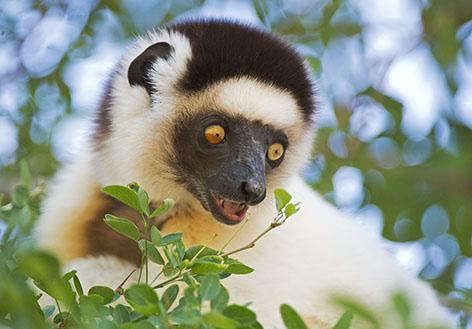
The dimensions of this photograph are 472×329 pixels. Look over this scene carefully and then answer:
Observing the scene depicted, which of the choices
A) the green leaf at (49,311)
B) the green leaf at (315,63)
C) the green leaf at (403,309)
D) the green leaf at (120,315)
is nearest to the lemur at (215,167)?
the green leaf at (315,63)

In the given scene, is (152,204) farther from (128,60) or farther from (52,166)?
(52,166)

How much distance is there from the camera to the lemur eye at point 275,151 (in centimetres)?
379

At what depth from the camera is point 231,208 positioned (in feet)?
Answer: 11.6

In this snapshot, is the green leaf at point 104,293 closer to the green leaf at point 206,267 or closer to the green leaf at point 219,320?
the green leaf at point 206,267

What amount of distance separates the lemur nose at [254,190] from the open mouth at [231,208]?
8 centimetres

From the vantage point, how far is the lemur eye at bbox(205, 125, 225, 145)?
3676 millimetres

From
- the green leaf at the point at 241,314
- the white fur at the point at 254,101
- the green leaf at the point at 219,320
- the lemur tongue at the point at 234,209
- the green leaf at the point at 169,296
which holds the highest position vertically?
the green leaf at the point at 219,320

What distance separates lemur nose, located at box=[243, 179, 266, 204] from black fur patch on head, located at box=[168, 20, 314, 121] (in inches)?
22.9

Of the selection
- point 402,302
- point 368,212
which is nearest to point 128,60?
point 368,212

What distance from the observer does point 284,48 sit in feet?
12.9

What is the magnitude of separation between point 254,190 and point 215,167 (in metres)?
0.30

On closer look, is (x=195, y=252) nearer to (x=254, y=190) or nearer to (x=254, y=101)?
(x=254, y=190)

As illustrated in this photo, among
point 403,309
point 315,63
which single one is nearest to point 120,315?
point 403,309

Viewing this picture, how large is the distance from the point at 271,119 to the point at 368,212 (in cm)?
133
